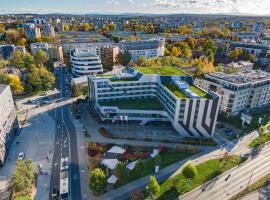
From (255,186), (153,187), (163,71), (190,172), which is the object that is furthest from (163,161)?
(163,71)

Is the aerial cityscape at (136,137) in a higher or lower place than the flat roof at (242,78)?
lower

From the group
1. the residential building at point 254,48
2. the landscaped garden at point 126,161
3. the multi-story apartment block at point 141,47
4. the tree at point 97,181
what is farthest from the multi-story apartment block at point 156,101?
the residential building at point 254,48

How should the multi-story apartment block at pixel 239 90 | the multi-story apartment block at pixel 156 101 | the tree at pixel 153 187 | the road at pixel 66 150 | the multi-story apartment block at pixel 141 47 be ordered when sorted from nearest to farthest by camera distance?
the tree at pixel 153 187 → the road at pixel 66 150 → the multi-story apartment block at pixel 156 101 → the multi-story apartment block at pixel 239 90 → the multi-story apartment block at pixel 141 47

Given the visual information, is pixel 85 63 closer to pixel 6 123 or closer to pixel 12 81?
pixel 12 81

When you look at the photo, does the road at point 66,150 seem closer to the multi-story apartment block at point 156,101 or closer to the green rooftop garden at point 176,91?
the multi-story apartment block at point 156,101

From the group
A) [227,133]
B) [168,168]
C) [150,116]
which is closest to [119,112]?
[150,116]

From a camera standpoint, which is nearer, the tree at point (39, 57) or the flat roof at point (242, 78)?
the flat roof at point (242, 78)

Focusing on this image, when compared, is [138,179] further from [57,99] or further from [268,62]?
[268,62]
